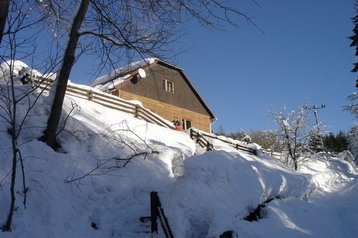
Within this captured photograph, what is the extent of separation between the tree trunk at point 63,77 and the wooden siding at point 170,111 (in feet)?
48.4

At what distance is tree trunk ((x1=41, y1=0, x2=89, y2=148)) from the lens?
9445mm

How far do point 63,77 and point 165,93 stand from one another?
63.0 ft

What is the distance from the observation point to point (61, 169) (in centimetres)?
869

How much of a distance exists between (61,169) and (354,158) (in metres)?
36.0

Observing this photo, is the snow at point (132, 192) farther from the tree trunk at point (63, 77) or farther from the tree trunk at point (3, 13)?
the tree trunk at point (3, 13)

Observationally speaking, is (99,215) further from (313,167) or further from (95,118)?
(313,167)

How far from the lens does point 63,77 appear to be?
31.3 feet

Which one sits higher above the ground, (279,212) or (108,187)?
(108,187)

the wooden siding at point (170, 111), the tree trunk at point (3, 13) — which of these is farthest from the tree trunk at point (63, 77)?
the wooden siding at point (170, 111)

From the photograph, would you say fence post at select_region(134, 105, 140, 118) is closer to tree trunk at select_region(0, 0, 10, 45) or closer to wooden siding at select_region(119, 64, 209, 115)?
wooden siding at select_region(119, 64, 209, 115)

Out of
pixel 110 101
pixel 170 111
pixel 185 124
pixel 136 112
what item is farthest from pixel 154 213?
pixel 185 124

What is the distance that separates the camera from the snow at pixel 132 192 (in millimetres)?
7320

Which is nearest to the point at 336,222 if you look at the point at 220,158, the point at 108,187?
the point at 220,158

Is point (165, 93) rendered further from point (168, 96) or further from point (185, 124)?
point (185, 124)
